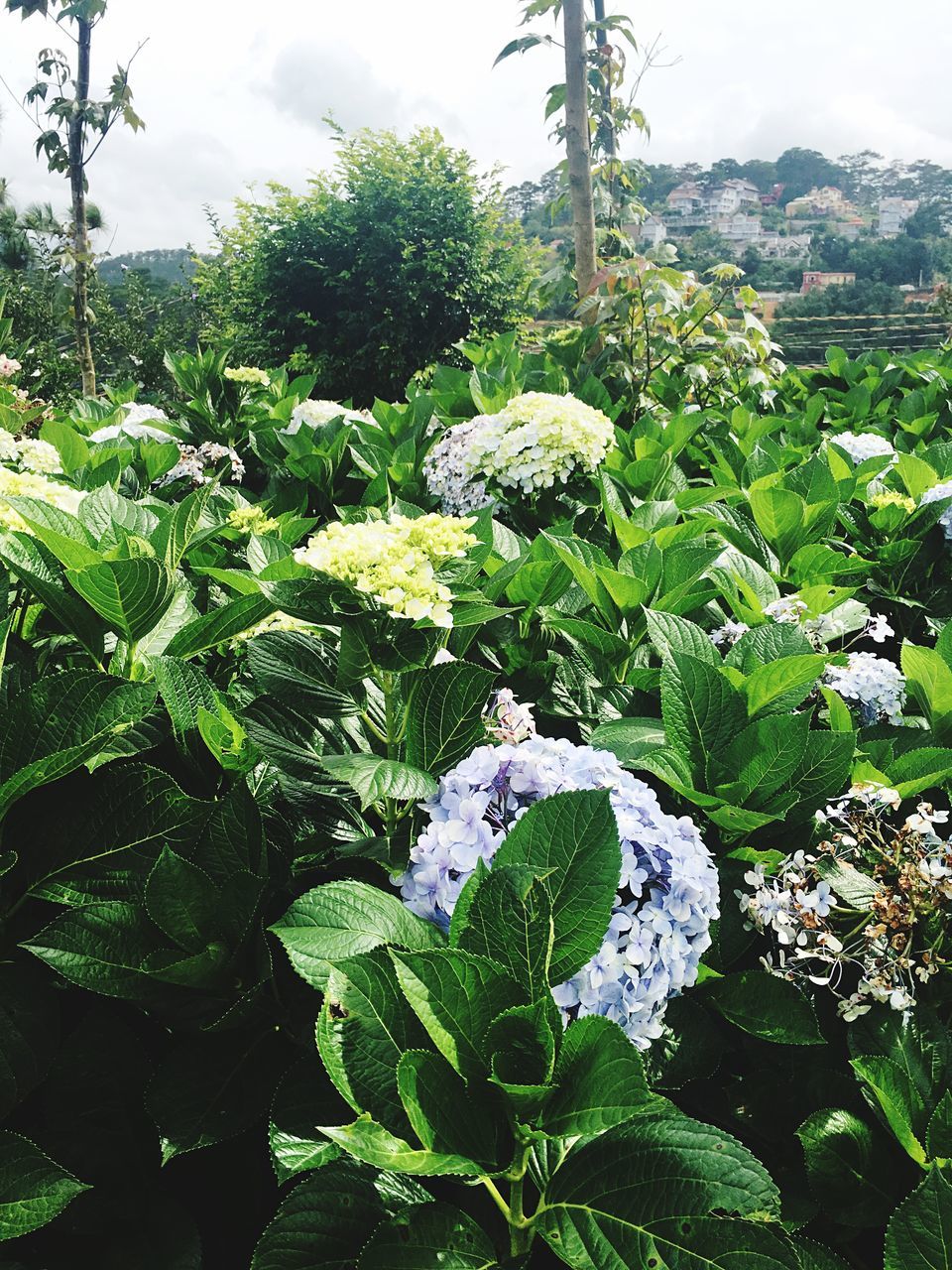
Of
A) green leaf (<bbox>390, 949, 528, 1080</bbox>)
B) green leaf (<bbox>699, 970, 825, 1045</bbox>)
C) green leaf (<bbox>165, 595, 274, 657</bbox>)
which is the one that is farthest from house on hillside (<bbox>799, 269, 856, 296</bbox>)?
green leaf (<bbox>390, 949, 528, 1080</bbox>)

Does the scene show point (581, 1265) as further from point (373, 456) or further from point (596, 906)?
point (373, 456)

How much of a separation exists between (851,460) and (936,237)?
59771mm

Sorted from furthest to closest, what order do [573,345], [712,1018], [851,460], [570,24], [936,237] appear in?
1. [936,237]
2. [570,24]
3. [573,345]
4. [851,460]
5. [712,1018]

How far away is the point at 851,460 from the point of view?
341 cm

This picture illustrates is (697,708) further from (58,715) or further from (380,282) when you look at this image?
(380,282)

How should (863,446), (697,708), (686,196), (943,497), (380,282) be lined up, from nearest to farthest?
1. (697,708)
2. (943,497)
3. (863,446)
4. (380,282)
5. (686,196)

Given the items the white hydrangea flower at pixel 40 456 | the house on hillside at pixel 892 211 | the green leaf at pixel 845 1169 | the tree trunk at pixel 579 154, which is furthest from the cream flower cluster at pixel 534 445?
the house on hillside at pixel 892 211

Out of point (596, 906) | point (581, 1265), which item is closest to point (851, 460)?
point (596, 906)

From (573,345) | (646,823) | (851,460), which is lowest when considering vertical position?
(646,823)

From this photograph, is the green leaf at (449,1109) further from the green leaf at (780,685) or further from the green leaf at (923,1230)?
the green leaf at (780,685)

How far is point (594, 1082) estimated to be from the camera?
2.98 feet

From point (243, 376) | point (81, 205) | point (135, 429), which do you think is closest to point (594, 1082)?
point (135, 429)

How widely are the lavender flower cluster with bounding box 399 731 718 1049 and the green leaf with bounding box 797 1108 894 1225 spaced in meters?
0.27

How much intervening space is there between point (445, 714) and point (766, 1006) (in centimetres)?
61
